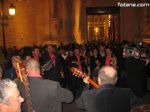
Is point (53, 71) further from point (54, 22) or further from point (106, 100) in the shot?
point (54, 22)

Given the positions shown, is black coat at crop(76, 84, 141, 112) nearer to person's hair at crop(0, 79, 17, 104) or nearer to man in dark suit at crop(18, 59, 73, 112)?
man in dark suit at crop(18, 59, 73, 112)

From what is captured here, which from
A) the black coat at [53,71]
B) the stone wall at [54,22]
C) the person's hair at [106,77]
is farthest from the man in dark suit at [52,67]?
the stone wall at [54,22]

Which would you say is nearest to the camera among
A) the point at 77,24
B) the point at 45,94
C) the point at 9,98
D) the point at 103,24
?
the point at 9,98

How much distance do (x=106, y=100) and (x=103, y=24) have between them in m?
24.0

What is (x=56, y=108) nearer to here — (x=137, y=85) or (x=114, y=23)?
(x=137, y=85)

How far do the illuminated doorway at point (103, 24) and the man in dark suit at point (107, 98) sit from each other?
2121cm

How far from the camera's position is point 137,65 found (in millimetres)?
13852

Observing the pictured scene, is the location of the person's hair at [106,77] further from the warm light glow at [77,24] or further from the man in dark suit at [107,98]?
the warm light glow at [77,24]

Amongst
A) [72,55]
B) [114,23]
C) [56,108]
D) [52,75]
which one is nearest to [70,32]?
[114,23]

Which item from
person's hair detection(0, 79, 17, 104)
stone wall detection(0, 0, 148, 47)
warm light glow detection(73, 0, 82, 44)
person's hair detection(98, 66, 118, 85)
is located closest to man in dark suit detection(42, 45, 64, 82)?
person's hair detection(98, 66, 118, 85)

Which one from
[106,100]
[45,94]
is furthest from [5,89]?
[45,94]

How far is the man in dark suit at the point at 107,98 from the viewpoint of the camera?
5691 mm

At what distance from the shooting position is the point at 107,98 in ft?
18.7

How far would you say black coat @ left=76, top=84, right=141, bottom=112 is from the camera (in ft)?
18.7
